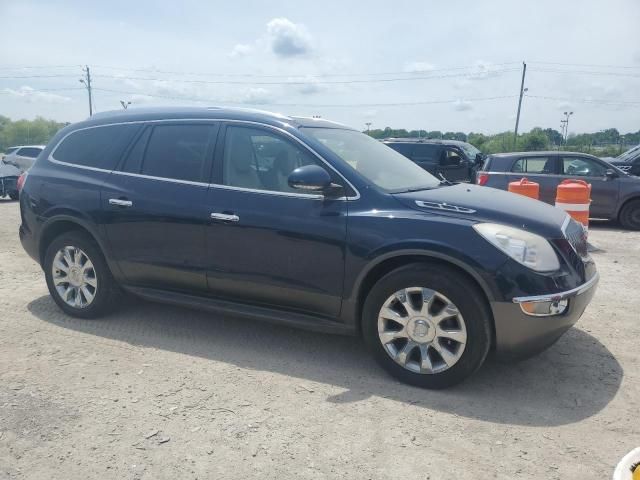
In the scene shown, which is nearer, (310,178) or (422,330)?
(422,330)

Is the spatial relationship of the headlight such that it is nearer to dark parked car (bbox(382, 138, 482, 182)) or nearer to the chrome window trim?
the chrome window trim

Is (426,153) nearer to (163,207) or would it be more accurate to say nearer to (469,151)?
(469,151)

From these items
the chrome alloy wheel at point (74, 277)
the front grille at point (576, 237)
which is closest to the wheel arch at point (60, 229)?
the chrome alloy wheel at point (74, 277)

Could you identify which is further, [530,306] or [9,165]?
[9,165]

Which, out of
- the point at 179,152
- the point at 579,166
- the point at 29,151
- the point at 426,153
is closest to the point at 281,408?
the point at 179,152

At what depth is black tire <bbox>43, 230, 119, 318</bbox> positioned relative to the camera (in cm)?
459

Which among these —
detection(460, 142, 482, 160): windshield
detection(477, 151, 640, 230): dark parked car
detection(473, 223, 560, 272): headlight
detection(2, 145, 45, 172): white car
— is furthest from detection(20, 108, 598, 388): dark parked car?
detection(2, 145, 45, 172): white car

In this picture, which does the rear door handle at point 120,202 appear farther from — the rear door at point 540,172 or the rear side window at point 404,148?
the rear side window at point 404,148

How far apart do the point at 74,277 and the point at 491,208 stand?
3.62 m

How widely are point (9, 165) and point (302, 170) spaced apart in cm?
1585

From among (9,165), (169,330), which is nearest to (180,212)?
(169,330)

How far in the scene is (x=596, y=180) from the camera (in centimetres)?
1020

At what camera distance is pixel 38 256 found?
4902 mm

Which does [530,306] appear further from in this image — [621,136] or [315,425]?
[621,136]
